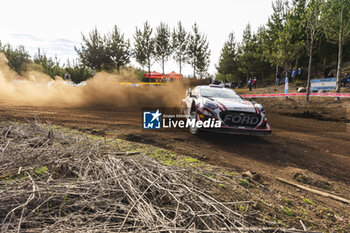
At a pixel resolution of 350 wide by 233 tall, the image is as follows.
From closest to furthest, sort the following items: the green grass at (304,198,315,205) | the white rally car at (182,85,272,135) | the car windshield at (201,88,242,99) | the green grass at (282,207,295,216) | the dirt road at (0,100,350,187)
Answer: the green grass at (282,207,295,216)
the green grass at (304,198,315,205)
the dirt road at (0,100,350,187)
the white rally car at (182,85,272,135)
the car windshield at (201,88,242,99)

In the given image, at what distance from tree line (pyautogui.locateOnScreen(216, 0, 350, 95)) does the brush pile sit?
13650 mm

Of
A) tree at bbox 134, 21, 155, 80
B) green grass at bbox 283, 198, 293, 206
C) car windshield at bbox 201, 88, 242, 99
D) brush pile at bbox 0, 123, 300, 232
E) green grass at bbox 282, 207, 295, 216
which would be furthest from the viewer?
tree at bbox 134, 21, 155, 80

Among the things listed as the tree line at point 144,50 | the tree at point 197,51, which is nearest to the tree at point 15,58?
the tree line at point 144,50

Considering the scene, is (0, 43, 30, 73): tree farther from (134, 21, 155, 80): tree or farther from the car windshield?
the car windshield

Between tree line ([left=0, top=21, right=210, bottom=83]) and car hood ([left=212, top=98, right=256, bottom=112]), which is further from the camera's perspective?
tree line ([left=0, top=21, right=210, bottom=83])

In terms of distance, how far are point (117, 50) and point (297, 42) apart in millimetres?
24018

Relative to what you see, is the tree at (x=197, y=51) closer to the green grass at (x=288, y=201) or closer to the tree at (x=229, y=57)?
the tree at (x=229, y=57)

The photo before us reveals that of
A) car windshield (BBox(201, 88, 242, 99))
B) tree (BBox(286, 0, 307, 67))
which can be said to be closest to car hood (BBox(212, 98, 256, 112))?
car windshield (BBox(201, 88, 242, 99))

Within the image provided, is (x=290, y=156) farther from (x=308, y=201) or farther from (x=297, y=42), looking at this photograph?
(x=297, y=42)

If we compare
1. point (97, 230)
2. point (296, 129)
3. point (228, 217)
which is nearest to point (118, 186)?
point (97, 230)

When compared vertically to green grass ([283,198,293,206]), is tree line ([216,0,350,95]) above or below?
above

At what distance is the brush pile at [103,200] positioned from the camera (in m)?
1.52

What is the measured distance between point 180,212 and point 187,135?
4104 mm

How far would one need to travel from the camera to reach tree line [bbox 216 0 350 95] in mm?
12180
